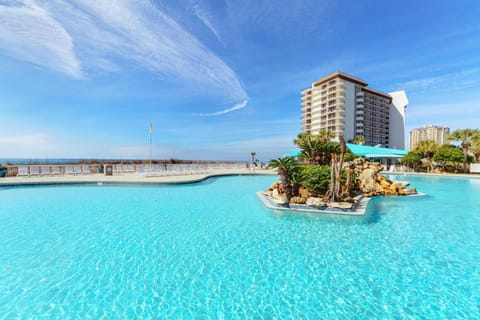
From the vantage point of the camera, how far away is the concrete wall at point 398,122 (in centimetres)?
7275

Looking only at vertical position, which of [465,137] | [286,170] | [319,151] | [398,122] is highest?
[398,122]

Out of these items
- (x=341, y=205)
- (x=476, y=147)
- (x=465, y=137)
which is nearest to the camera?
(x=341, y=205)

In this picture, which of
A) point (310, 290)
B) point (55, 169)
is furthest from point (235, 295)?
point (55, 169)

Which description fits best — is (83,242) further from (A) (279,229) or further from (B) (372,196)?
(B) (372,196)

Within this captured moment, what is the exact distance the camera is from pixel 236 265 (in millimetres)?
4516

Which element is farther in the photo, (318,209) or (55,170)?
(55,170)

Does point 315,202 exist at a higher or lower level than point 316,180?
lower

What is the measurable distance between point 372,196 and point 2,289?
1387 centimetres

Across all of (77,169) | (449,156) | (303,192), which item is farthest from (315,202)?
(449,156)

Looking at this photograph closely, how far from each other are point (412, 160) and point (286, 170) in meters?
31.0

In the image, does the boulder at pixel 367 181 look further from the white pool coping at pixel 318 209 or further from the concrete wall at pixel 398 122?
the concrete wall at pixel 398 122

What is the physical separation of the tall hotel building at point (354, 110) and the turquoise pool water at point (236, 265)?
192 ft

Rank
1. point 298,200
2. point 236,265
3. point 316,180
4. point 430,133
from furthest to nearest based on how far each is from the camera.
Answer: point 430,133 → point 316,180 → point 298,200 → point 236,265

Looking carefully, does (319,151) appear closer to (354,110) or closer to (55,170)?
(55,170)
